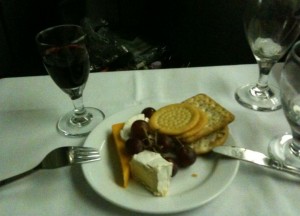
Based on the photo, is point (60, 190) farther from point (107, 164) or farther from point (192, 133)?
point (192, 133)

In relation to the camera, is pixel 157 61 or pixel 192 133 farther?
pixel 157 61

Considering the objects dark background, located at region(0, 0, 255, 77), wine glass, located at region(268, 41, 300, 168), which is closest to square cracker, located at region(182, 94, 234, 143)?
wine glass, located at region(268, 41, 300, 168)

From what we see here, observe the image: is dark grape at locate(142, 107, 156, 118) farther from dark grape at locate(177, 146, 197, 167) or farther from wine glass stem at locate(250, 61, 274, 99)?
wine glass stem at locate(250, 61, 274, 99)

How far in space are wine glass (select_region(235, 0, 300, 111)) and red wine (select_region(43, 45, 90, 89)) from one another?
371 mm

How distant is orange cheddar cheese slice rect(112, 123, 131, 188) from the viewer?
0.59m

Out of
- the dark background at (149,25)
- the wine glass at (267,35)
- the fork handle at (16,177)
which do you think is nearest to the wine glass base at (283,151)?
the wine glass at (267,35)

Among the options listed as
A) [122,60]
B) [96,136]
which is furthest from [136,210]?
[122,60]

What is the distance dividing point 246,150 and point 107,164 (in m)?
0.25

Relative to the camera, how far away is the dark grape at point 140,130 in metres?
0.62

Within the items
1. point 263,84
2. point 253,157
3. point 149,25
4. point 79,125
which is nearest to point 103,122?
point 79,125

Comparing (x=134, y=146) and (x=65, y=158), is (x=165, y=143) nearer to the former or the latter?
(x=134, y=146)

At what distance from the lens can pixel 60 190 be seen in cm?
60

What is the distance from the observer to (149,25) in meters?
2.11

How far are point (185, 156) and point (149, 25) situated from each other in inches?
63.8
